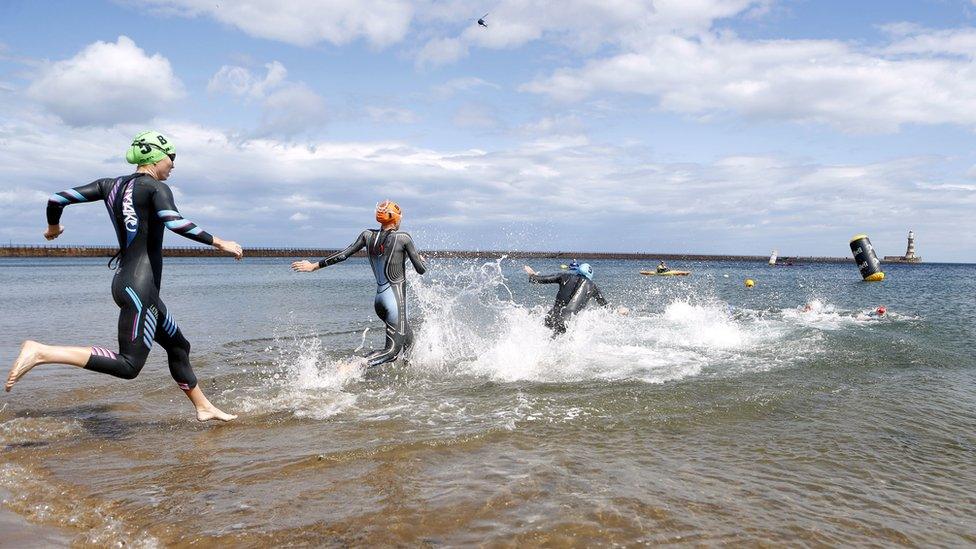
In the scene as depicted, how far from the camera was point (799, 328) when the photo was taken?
52.7 feet

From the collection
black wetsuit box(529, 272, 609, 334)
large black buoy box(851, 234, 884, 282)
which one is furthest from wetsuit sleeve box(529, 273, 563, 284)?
large black buoy box(851, 234, 884, 282)

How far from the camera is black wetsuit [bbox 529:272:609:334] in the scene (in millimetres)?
10766

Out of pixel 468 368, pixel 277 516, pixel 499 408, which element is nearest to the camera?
pixel 277 516

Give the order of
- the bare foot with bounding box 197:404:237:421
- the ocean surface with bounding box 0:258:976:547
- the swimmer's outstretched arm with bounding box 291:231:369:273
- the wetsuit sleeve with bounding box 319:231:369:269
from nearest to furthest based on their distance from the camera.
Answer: the ocean surface with bounding box 0:258:976:547, the bare foot with bounding box 197:404:237:421, the swimmer's outstretched arm with bounding box 291:231:369:273, the wetsuit sleeve with bounding box 319:231:369:269

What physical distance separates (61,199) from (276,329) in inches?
433

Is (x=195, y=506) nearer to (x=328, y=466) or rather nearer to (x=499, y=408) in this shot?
(x=328, y=466)

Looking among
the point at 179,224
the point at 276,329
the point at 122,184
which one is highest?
the point at 122,184

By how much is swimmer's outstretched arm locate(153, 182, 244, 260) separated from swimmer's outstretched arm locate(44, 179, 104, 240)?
51cm

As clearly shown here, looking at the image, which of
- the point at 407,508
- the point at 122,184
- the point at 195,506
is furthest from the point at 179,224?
the point at 407,508

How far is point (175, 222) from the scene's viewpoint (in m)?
4.98

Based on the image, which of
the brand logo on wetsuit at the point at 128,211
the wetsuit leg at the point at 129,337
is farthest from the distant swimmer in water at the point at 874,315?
the brand logo on wetsuit at the point at 128,211

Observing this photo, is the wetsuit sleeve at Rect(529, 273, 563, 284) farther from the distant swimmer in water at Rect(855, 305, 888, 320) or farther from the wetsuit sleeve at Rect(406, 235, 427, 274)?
the distant swimmer in water at Rect(855, 305, 888, 320)

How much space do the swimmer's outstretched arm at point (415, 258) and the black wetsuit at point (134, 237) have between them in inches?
122

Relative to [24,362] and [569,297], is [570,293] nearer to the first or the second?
[569,297]
